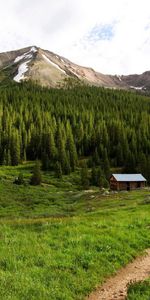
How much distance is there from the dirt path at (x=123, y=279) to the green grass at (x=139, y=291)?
55 cm

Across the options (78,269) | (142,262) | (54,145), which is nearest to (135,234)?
(142,262)

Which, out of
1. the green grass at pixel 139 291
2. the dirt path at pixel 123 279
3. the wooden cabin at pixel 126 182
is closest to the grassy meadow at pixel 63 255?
the dirt path at pixel 123 279

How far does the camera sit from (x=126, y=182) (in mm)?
108688

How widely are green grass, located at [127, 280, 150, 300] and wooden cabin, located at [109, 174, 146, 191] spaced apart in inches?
3677

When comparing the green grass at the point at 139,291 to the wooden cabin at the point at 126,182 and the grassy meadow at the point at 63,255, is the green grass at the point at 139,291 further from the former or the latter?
the wooden cabin at the point at 126,182

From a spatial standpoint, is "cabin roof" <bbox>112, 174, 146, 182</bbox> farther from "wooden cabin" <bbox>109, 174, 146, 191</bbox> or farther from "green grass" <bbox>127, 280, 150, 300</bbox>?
"green grass" <bbox>127, 280, 150, 300</bbox>

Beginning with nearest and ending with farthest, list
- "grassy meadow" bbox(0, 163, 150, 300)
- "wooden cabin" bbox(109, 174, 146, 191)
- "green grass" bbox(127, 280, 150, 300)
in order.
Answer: "green grass" bbox(127, 280, 150, 300)
"grassy meadow" bbox(0, 163, 150, 300)
"wooden cabin" bbox(109, 174, 146, 191)

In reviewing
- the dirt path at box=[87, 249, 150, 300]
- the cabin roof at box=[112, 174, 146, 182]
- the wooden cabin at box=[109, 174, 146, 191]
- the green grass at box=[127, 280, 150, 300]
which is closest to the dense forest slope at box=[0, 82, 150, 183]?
the cabin roof at box=[112, 174, 146, 182]

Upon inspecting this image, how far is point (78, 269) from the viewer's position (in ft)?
50.7

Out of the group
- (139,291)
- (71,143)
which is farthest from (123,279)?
(71,143)

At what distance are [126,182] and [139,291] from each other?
316 feet

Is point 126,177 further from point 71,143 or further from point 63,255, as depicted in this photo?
point 63,255

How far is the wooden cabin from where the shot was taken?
108 metres

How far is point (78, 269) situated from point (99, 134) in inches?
6525
